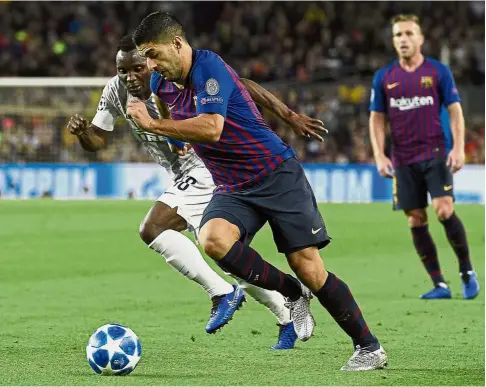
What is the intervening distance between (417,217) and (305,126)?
358 centimetres

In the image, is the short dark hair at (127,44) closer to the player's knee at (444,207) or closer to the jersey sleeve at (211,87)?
the jersey sleeve at (211,87)

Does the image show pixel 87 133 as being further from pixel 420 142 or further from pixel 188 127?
pixel 420 142

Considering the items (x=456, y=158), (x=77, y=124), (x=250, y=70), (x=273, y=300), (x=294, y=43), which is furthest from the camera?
(x=294, y=43)

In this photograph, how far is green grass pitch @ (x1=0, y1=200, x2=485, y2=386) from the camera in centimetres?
564

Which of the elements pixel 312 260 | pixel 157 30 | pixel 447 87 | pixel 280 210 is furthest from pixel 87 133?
pixel 447 87

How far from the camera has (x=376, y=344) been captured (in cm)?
575

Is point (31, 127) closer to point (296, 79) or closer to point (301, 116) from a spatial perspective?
point (296, 79)

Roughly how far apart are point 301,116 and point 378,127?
336 centimetres

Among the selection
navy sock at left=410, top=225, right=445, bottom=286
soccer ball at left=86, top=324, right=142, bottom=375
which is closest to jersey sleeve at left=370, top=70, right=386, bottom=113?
navy sock at left=410, top=225, right=445, bottom=286

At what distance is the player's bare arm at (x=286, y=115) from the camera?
6.14 m

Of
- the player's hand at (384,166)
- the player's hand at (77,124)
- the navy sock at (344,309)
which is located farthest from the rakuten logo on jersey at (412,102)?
the navy sock at (344,309)

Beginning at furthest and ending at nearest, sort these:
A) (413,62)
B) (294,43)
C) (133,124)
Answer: (294,43) < (413,62) < (133,124)

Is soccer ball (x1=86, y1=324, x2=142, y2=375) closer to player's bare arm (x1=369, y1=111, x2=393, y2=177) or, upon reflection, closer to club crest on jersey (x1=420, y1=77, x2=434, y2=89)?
player's bare arm (x1=369, y1=111, x2=393, y2=177)

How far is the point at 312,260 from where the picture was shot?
5695 mm
